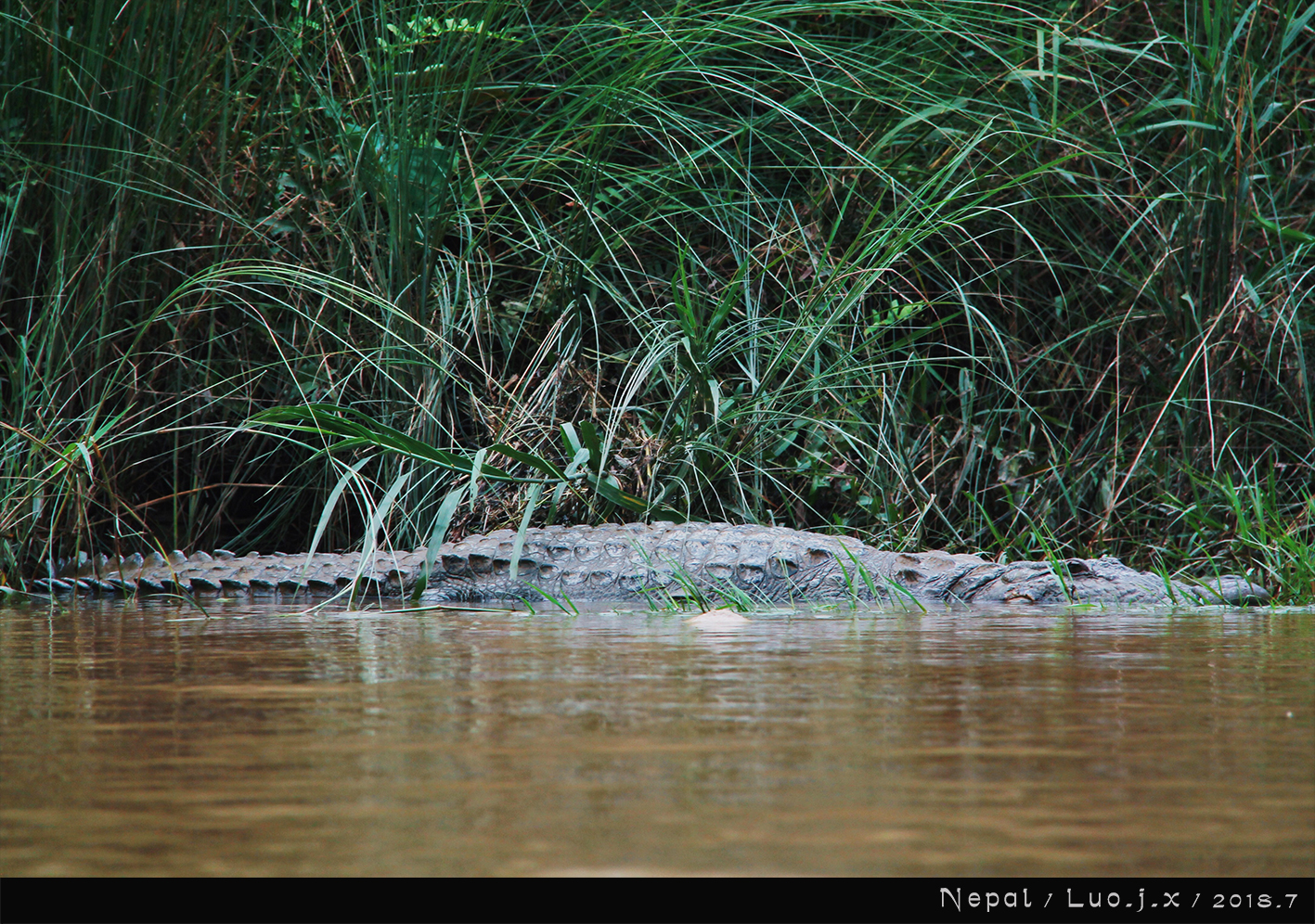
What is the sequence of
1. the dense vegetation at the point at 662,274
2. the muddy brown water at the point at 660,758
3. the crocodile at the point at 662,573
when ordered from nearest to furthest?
the muddy brown water at the point at 660,758 < the crocodile at the point at 662,573 < the dense vegetation at the point at 662,274

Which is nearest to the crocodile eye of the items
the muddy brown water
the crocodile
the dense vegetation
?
the crocodile

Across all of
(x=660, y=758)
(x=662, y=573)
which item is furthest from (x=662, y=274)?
(x=660, y=758)

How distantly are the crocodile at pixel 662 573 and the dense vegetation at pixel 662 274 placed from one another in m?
0.16

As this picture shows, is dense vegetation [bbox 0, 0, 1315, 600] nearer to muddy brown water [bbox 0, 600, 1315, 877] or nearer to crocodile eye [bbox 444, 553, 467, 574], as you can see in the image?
crocodile eye [bbox 444, 553, 467, 574]

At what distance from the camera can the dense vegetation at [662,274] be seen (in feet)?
12.8

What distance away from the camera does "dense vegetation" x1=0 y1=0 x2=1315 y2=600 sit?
3896mm

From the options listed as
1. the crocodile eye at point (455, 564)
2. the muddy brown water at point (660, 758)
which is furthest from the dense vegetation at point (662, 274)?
the muddy brown water at point (660, 758)

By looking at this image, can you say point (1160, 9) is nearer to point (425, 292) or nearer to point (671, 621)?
point (425, 292)

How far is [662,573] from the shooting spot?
154 inches

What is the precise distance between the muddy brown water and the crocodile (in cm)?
123

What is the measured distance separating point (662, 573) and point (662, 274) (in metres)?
1.16

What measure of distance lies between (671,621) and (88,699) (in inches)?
55.7

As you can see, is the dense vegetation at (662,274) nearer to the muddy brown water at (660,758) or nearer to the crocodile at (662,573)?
the crocodile at (662,573)

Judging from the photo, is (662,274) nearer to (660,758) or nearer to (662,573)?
(662,573)
